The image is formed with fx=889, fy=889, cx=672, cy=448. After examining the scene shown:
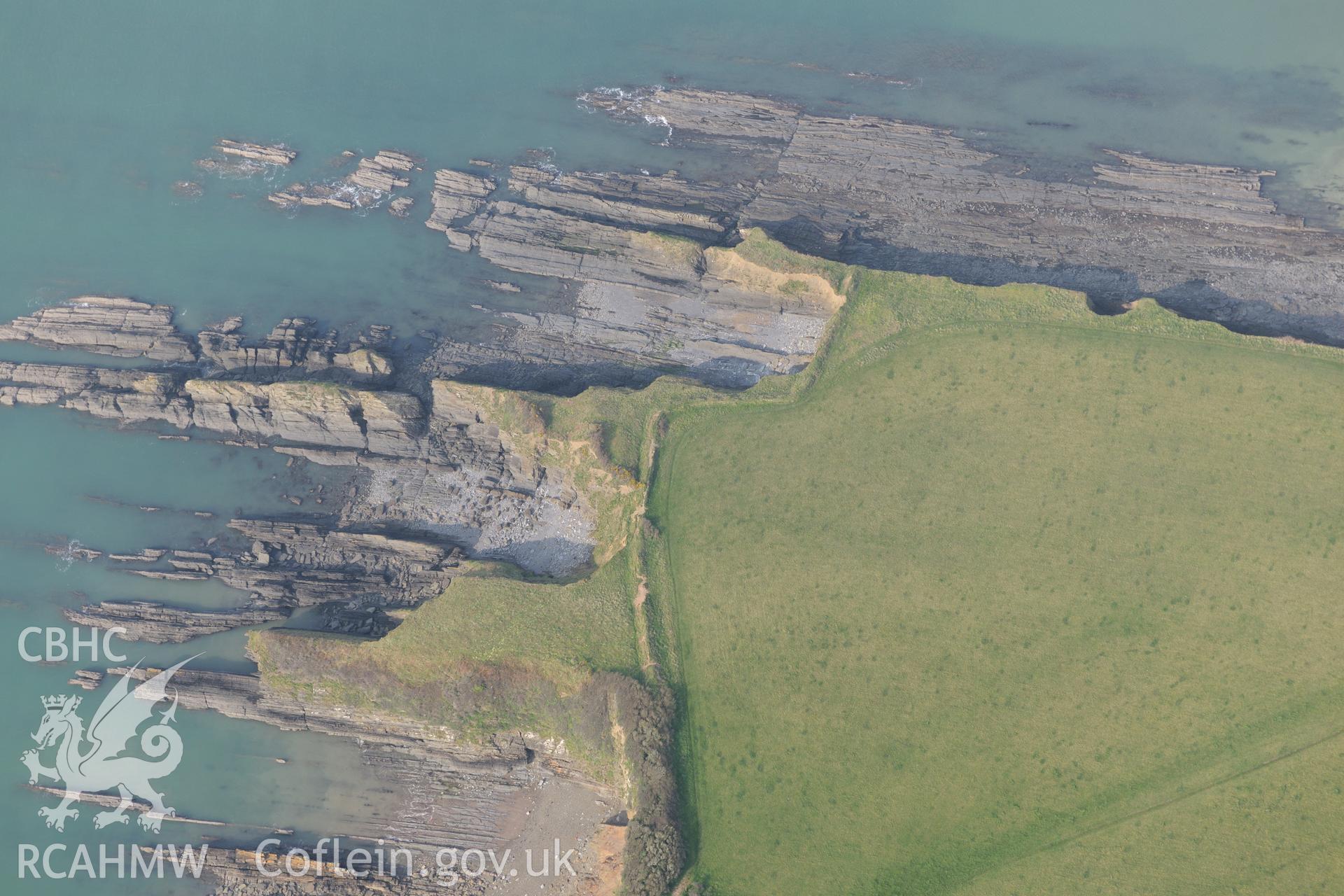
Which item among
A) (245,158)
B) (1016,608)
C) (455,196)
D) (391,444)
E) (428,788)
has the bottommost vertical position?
(428,788)

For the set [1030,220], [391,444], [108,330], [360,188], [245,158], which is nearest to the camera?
[391,444]

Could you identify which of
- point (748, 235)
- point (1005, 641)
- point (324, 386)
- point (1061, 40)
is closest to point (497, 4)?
point (748, 235)

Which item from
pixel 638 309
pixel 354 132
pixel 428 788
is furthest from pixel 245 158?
pixel 428 788

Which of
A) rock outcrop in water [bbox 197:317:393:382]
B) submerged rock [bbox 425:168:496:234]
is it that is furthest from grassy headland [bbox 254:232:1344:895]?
submerged rock [bbox 425:168:496:234]

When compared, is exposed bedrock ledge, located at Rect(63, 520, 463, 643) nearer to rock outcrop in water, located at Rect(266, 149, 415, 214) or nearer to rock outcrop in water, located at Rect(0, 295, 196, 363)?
rock outcrop in water, located at Rect(0, 295, 196, 363)

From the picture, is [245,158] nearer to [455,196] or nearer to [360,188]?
[360,188]

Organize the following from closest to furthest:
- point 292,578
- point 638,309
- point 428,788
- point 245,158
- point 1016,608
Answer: point 1016,608 < point 428,788 < point 292,578 < point 638,309 < point 245,158

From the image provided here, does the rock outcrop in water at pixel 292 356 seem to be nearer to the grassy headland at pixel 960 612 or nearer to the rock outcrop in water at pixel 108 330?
the rock outcrop in water at pixel 108 330
